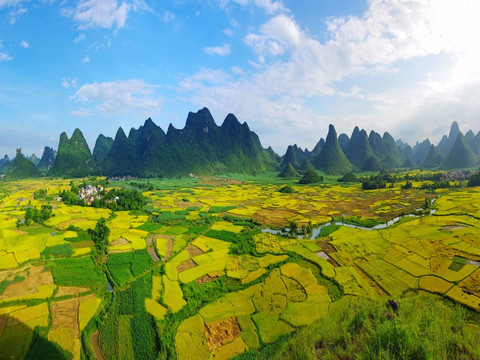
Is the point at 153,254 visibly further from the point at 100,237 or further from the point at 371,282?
the point at 371,282

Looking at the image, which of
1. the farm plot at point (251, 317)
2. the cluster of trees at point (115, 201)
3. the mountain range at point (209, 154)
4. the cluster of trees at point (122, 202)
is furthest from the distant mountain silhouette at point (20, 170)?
the farm plot at point (251, 317)

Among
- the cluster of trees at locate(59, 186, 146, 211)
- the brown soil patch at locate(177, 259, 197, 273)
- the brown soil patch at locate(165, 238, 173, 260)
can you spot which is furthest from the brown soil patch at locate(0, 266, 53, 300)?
the cluster of trees at locate(59, 186, 146, 211)

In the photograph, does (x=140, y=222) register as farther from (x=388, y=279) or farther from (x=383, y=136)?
(x=383, y=136)

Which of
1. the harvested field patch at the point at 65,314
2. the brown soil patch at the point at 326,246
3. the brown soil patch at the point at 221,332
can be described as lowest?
the brown soil patch at the point at 221,332

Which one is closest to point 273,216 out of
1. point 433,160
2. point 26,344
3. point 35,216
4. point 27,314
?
point 27,314

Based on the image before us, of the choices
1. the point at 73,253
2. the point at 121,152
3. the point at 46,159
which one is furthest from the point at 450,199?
the point at 46,159

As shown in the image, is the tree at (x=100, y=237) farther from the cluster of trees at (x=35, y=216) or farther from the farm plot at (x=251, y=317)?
the farm plot at (x=251, y=317)
